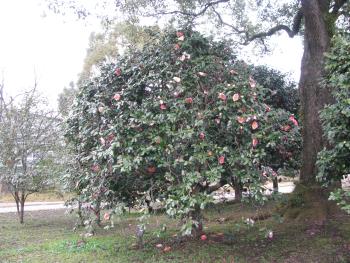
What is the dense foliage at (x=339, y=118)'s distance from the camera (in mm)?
4059

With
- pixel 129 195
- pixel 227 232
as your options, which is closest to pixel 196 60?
pixel 129 195

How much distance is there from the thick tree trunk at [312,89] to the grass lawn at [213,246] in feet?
3.60

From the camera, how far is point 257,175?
475 centimetres

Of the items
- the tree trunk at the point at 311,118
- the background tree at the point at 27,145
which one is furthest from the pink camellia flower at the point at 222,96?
the background tree at the point at 27,145

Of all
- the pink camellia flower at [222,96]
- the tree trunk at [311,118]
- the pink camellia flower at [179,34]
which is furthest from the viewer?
the tree trunk at [311,118]

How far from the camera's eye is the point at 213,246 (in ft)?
20.0

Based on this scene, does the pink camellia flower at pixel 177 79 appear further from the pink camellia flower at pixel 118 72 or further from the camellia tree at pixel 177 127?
the pink camellia flower at pixel 118 72

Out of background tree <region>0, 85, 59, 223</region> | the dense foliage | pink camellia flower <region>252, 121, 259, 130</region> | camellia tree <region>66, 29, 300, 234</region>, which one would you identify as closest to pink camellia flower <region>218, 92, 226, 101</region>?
camellia tree <region>66, 29, 300, 234</region>

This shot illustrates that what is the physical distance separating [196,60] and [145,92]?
812 mm

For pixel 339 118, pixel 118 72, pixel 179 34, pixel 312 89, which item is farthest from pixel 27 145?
pixel 339 118

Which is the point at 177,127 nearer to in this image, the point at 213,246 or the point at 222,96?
the point at 222,96

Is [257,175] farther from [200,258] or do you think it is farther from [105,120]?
[105,120]

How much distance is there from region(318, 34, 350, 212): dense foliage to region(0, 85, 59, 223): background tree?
296 inches

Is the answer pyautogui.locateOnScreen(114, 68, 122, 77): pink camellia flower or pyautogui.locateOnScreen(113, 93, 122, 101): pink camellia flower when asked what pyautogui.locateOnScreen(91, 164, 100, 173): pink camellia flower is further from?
pyautogui.locateOnScreen(114, 68, 122, 77): pink camellia flower
